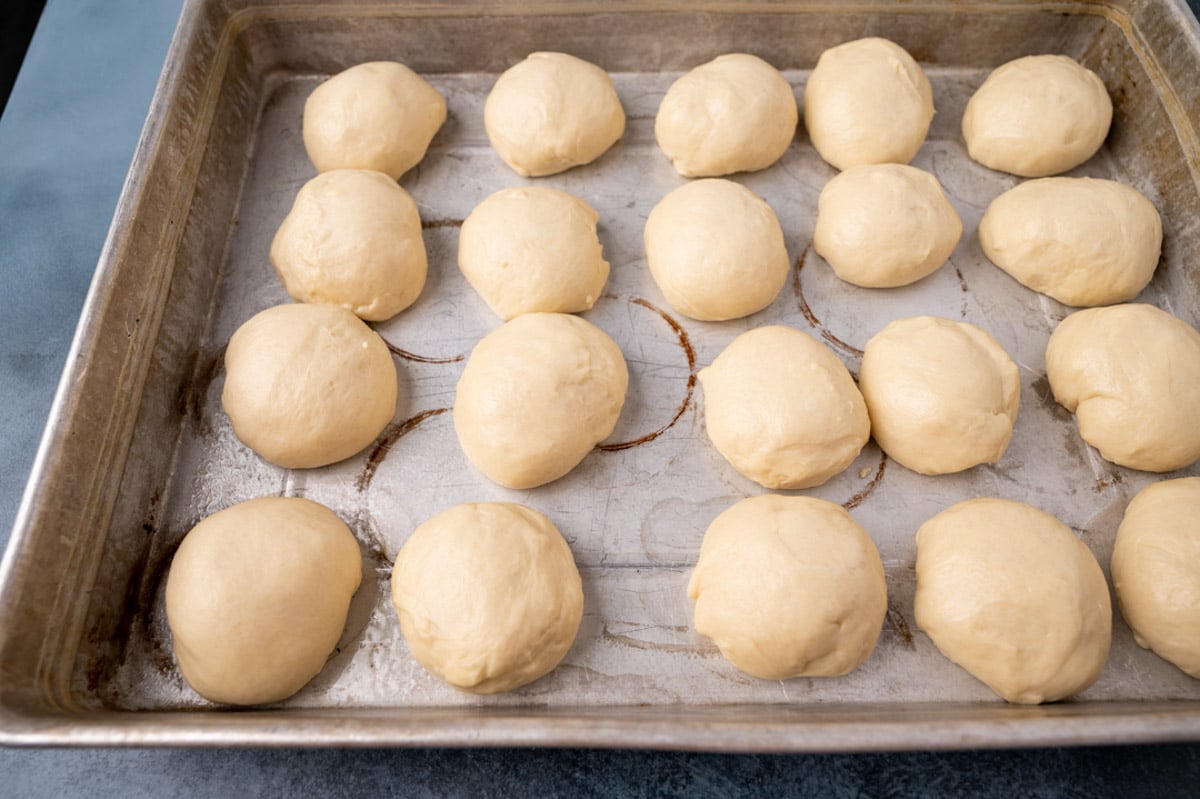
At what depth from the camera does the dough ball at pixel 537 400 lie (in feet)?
5.85

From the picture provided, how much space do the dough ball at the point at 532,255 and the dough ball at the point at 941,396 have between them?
2.69 ft

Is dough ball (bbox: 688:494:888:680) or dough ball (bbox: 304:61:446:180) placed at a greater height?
dough ball (bbox: 304:61:446:180)

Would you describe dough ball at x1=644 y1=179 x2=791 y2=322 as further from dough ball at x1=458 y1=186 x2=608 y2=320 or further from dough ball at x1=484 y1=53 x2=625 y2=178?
dough ball at x1=484 y1=53 x2=625 y2=178

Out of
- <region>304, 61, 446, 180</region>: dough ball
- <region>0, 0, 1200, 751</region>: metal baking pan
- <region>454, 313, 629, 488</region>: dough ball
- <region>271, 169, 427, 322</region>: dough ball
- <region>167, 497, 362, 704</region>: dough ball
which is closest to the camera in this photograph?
<region>0, 0, 1200, 751</region>: metal baking pan

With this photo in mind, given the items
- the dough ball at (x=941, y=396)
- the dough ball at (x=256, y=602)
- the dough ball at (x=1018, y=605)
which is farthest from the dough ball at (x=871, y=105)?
the dough ball at (x=256, y=602)

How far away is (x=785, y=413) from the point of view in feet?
5.87

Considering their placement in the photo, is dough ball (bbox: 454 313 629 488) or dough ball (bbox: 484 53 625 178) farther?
dough ball (bbox: 484 53 625 178)

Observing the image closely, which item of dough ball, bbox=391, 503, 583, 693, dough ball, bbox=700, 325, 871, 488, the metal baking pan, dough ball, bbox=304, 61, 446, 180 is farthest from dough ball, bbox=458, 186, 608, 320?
dough ball, bbox=391, 503, 583, 693

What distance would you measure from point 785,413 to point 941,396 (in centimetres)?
39

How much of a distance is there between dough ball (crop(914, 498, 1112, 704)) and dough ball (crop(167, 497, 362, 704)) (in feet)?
4.50

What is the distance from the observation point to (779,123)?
225 centimetres

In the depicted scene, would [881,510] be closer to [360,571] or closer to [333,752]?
[360,571]

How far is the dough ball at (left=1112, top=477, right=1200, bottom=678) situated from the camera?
5.35 feet

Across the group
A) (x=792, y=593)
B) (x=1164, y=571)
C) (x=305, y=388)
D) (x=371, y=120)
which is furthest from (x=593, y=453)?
(x=1164, y=571)
